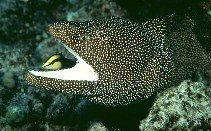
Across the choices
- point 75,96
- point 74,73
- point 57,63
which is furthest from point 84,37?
point 75,96

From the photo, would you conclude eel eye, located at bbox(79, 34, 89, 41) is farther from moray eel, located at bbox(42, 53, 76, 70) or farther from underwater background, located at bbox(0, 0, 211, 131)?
underwater background, located at bbox(0, 0, 211, 131)

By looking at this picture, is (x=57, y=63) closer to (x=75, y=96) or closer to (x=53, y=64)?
(x=53, y=64)

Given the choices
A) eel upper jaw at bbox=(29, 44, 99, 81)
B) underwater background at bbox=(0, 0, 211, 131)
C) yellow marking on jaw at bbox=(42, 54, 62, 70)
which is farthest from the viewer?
yellow marking on jaw at bbox=(42, 54, 62, 70)

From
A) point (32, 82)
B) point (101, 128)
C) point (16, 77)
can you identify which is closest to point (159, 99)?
point (101, 128)

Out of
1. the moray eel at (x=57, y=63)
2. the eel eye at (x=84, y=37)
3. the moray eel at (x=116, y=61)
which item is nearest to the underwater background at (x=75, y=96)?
the moray eel at (x=116, y=61)

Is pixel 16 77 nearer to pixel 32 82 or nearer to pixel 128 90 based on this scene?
pixel 32 82

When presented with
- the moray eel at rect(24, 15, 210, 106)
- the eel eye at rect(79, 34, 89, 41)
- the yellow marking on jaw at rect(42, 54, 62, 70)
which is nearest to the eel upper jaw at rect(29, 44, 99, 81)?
the moray eel at rect(24, 15, 210, 106)

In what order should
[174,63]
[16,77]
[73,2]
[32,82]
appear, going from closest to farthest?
1. [32,82]
2. [174,63]
3. [16,77]
4. [73,2]
